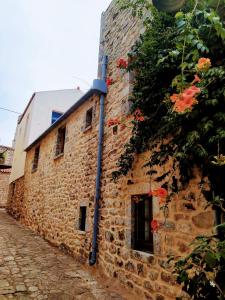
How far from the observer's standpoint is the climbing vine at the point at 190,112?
73.8 inches

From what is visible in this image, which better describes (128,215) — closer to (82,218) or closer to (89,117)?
(82,218)

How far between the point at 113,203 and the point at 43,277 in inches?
67.3

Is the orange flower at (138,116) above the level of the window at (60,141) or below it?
below

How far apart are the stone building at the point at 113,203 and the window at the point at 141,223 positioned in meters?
0.01

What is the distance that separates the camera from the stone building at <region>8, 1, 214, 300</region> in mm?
2982

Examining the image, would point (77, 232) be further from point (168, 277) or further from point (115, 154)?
point (168, 277)

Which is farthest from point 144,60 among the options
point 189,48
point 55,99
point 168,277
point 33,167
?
point 55,99

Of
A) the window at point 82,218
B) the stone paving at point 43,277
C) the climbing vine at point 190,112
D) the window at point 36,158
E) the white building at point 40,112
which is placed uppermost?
the white building at point 40,112

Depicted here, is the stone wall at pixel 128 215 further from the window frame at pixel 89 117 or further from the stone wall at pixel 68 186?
the window frame at pixel 89 117

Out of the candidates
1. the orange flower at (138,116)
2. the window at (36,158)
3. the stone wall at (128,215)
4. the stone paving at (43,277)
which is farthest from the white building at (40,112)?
the orange flower at (138,116)

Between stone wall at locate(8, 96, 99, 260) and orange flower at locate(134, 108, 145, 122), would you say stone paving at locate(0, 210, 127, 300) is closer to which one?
stone wall at locate(8, 96, 99, 260)

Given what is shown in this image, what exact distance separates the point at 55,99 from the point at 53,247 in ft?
30.1

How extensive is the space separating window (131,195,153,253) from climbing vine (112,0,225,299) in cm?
54

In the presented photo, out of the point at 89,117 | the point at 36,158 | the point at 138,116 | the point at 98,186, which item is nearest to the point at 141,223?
the point at 98,186
